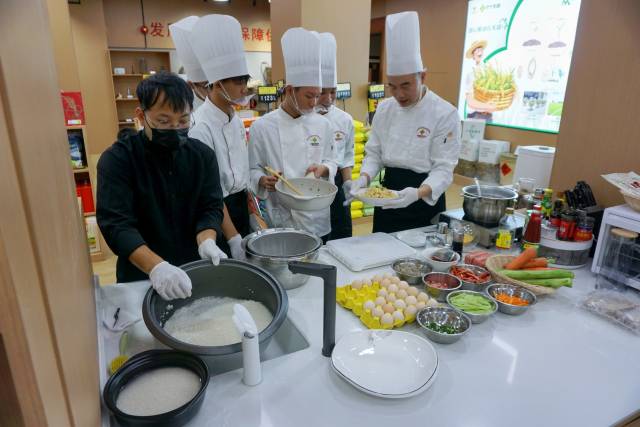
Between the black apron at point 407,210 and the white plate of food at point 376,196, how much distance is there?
1.11 ft

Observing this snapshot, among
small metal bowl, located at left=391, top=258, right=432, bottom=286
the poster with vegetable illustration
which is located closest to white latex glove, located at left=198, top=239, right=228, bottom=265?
small metal bowl, located at left=391, top=258, right=432, bottom=286

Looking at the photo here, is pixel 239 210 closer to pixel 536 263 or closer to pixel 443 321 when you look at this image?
pixel 443 321

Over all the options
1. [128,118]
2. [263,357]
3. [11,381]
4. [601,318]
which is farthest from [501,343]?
[128,118]

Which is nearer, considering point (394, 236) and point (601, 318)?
point (601, 318)

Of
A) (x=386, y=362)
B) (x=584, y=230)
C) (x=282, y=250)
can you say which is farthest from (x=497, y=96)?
(x=386, y=362)

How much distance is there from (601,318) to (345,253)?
90 centimetres

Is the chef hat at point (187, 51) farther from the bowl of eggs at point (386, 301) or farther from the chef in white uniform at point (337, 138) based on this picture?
the bowl of eggs at point (386, 301)

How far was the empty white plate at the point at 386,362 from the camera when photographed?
94cm

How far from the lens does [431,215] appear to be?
7.68ft

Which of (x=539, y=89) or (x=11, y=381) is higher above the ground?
(x=539, y=89)


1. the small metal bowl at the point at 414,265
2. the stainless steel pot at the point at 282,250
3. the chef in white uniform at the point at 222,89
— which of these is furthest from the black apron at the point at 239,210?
the small metal bowl at the point at 414,265

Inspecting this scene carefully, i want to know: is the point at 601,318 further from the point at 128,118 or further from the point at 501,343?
the point at 128,118

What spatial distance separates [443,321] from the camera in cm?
121

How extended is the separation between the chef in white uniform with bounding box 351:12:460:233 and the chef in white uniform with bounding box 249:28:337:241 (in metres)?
0.31
